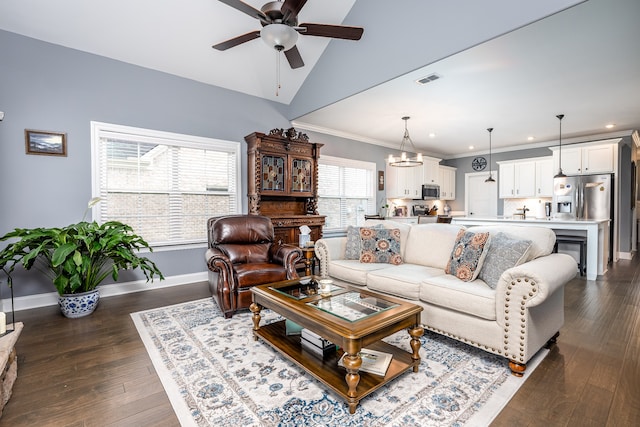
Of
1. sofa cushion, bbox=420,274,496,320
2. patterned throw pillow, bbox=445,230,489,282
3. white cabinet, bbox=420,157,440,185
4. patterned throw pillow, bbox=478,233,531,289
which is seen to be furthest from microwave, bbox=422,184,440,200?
sofa cushion, bbox=420,274,496,320

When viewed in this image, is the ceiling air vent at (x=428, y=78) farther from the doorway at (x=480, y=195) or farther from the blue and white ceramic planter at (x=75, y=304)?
the doorway at (x=480, y=195)

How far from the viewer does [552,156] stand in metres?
7.05

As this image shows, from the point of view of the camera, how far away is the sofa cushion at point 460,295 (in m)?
2.16

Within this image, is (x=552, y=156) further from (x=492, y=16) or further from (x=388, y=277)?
(x=388, y=277)

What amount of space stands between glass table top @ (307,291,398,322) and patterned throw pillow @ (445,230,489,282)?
0.91m

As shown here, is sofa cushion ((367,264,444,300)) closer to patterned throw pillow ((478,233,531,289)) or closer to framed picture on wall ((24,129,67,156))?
patterned throw pillow ((478,233,531,289))

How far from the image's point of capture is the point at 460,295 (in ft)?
7.53

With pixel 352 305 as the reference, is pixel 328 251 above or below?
above

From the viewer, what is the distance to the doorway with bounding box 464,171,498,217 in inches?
330

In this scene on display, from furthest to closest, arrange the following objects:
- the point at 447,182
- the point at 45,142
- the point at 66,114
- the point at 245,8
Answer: the point at 447,182 < the point at 66,114 < the point at 45,142 < the point at 245,8

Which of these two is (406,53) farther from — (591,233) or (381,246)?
(591,233)

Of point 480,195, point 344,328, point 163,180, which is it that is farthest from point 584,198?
point 163,180

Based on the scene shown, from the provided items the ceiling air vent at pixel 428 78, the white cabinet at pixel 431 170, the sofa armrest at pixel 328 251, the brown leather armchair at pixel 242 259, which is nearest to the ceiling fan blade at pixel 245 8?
the ceiling air vent at pixel 428 78

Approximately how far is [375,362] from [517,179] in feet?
25.0
